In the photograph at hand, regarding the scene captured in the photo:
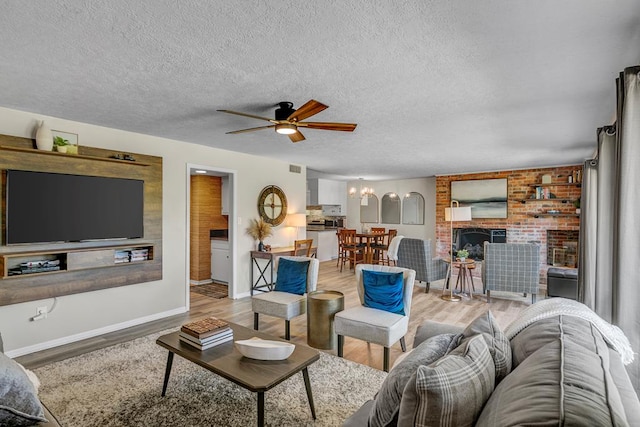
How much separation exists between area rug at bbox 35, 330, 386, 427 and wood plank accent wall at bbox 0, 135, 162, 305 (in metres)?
0.86

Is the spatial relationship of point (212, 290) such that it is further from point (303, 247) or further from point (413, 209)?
point (413, 209)

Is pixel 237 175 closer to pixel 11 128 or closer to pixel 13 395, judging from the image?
pixel 11 128

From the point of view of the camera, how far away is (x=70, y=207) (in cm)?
354

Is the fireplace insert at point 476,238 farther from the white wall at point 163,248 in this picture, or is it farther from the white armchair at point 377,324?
the white armchair at point 377,324

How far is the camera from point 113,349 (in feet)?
10.8

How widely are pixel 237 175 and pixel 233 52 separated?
11.2 ft

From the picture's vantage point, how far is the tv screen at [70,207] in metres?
3.19

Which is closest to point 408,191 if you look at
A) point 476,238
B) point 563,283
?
point 476,238

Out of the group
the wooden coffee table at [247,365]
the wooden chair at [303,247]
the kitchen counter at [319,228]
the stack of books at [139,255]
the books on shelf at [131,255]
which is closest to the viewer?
the wooden coffee table at [247,365]

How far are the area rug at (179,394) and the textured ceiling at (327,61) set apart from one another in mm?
2325

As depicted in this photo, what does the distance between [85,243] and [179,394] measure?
2195mm

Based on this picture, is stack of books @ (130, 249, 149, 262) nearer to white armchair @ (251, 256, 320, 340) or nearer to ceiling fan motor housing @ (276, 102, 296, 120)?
white armchair @ (251, 256, 320, 340)

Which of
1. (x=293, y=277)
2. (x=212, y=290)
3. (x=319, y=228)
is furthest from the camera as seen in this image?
(x=319, y=228)

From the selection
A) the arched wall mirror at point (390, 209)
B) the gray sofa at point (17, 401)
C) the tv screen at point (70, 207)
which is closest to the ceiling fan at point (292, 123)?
the tv screen at point (70, 207)
